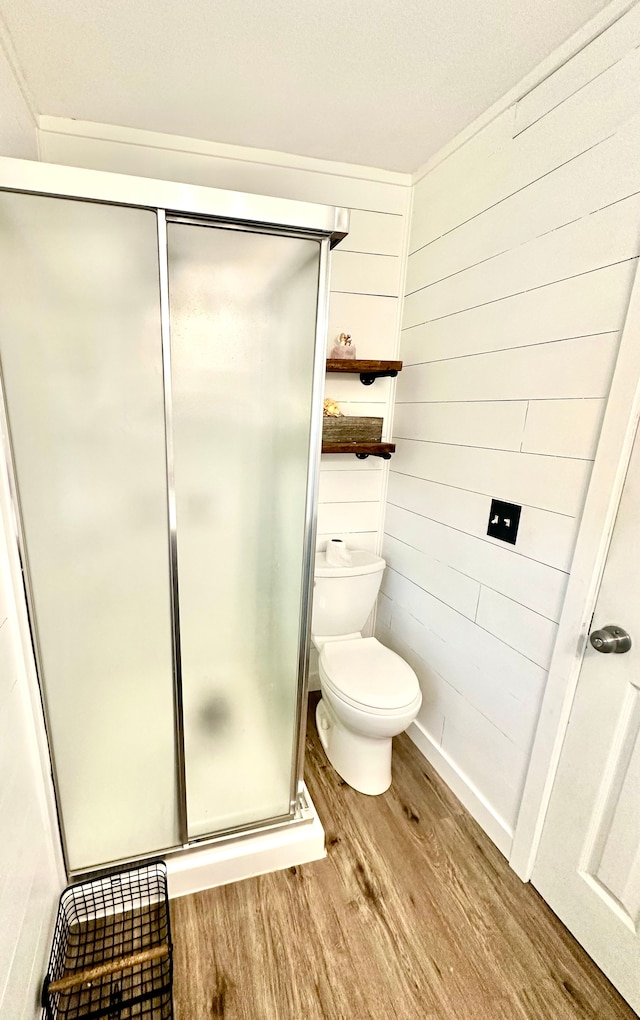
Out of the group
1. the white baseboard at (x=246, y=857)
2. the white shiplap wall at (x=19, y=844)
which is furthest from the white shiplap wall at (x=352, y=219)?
the white shiplap wall at (x=19, y=844)

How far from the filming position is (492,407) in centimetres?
148

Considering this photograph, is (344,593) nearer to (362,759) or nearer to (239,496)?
(362,759)

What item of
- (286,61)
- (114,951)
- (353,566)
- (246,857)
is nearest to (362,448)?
(353,566)

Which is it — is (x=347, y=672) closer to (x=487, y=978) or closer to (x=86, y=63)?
(x=487, y=978)

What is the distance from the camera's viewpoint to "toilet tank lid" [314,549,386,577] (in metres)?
1.88

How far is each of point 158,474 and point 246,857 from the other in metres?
1.26

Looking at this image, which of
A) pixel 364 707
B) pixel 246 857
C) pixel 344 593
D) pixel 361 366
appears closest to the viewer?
pixel 246 857

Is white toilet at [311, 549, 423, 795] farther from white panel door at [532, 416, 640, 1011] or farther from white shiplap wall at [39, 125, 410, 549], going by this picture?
white panel door at [532, 416, 640, 1011]

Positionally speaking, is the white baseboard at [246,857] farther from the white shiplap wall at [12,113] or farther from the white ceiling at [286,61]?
the white ceiling at [286,61]

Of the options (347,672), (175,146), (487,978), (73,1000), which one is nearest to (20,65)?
(175,146)

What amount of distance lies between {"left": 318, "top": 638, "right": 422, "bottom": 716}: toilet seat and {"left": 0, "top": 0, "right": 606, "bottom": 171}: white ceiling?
198 cm

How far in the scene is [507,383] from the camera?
1424mm

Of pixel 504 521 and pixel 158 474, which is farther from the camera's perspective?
pixel 504 521

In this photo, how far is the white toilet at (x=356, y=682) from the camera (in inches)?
61.8
